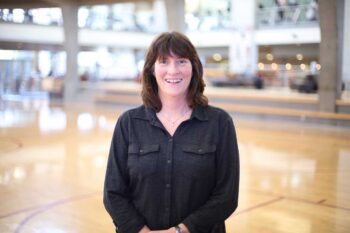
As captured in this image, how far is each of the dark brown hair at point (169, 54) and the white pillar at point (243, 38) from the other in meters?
22.5

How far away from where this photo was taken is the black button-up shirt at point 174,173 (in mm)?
1948

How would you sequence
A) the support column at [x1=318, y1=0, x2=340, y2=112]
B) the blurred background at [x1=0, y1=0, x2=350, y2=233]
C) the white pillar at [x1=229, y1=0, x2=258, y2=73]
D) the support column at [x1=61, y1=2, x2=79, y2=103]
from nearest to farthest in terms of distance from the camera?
1. the blurred background at [x1=0, y1=0, x2=350, y2=233]
2. the support column at [x1=318, y1=0, x2=340, y2=112]
3. the support column at [x1=61, y1=2, x2=79, y2=103]
4. the white pillar at [x1=229, y1=0, x2=258, y2=73]

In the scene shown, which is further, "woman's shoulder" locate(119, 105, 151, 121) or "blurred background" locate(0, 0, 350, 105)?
"blurred background" locate(0, 0, 350, 105)

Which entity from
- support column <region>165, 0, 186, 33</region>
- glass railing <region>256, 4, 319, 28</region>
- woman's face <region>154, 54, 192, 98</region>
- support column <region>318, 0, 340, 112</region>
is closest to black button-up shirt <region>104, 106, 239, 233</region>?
woman's face <region>154, 54, 192, 98</region>

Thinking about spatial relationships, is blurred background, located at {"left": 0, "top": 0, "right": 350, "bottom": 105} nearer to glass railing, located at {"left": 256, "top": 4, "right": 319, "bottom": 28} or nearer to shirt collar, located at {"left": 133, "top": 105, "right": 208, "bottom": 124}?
glass railing, located at {"left": 256, "top": 4, "right": 319, "bottom": 28}

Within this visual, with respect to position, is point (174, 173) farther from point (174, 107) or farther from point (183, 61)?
point (183, 61)

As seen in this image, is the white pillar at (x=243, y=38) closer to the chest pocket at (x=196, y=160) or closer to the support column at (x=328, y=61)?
the support column at (x=328, y=61)

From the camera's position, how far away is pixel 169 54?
6.49ft

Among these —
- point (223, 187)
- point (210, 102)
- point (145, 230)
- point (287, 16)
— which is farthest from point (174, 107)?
point (287, 16)

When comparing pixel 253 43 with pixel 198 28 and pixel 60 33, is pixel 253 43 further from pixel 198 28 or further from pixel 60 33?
pixel 60 33

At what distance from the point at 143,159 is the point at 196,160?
226mm

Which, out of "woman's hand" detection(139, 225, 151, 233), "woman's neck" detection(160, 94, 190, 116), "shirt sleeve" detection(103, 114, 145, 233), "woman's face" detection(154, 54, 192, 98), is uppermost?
"woman's face" detection(154, 54, 192, 98)

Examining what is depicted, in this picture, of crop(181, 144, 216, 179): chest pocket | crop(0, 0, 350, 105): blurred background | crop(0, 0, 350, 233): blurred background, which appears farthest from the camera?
crop(0, 0, 350, 105): blurred background

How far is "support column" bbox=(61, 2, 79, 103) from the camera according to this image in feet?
63.6
